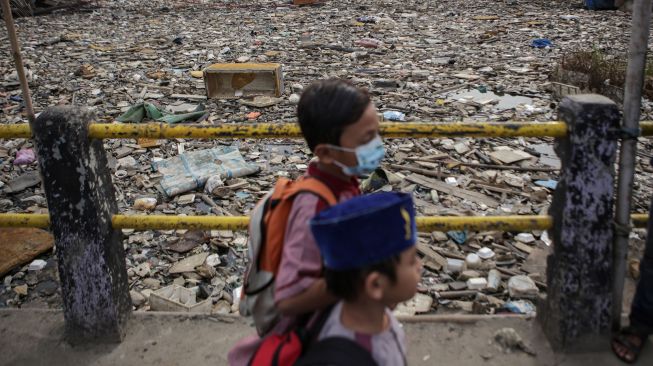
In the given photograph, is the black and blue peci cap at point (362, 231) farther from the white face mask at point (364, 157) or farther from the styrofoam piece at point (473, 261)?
the styrofoam piece at point (473, 261)

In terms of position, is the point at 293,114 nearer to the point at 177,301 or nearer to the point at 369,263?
the point at 177,301

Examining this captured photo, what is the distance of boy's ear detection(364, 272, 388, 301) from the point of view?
1.70 meters

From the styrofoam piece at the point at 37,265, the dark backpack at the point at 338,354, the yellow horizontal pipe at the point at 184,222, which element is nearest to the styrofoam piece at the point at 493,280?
the yellow horizontal pipe at the point at 184,222

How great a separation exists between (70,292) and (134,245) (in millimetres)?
2431

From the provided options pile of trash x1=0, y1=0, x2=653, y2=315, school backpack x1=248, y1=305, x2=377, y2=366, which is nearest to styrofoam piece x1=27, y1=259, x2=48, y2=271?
pile of trash x1=0, y1=0, x2=653, y2=315

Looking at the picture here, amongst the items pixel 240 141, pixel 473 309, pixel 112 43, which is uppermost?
pixel 112 43

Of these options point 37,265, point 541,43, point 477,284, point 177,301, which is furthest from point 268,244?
point 541,43

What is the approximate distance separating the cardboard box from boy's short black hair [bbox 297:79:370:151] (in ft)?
25.2

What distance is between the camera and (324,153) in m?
2.00

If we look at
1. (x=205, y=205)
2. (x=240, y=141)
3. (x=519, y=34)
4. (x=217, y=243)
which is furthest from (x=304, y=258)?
(x=519, y=34)

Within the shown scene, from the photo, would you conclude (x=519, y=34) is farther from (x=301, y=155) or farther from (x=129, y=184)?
(x=129, y=184)

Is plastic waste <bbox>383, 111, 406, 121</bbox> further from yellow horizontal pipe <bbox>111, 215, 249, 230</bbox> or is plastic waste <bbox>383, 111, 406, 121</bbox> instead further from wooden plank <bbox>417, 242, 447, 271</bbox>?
yellow horizontal pipe <bbox>111, 215, 249, 230</bbox>

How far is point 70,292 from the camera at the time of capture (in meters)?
3.10

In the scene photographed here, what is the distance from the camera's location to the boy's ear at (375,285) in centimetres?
170
